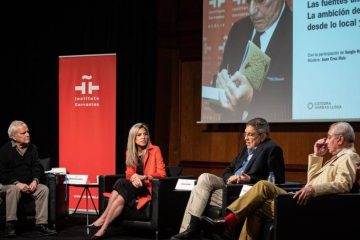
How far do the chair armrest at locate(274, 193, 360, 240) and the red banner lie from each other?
11.0 feet

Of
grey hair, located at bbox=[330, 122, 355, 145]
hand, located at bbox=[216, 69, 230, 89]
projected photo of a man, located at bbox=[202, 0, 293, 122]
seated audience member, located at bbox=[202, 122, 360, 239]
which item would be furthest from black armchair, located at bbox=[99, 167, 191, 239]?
grey hair, located at bbox=[330, 122, 355, 145]

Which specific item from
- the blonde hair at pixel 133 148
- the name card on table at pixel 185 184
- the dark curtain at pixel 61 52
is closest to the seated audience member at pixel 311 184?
the name card on table at pixel 185 184

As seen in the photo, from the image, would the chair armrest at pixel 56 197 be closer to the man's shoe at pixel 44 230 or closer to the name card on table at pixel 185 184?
the man's shoe at pixel 44 230

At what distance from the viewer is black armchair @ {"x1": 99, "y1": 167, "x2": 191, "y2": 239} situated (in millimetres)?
5375

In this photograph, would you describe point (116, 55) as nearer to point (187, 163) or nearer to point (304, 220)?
point (187, 163)

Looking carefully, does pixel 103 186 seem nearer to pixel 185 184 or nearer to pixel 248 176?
pixel 185 184

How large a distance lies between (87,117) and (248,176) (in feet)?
9.32

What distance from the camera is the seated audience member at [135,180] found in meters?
5.42

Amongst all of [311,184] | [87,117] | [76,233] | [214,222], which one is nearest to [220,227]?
[214,222]

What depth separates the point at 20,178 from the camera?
5.91 m

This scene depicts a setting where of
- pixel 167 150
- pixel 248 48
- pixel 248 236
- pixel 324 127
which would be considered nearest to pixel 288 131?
pixel 324 127

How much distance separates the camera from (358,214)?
4.07 m

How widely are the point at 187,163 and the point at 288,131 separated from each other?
53.6 inches

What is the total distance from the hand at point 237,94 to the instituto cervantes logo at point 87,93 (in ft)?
5.17
